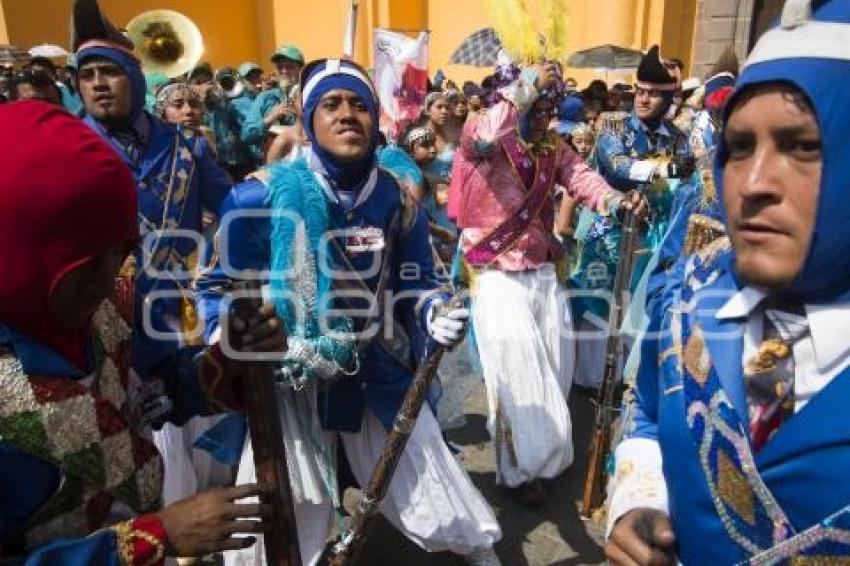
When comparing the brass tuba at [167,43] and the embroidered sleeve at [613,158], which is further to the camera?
the brass tuba at [167,43]

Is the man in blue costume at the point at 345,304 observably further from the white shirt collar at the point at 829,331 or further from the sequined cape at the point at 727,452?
the white shirt collar at the point at 829,331

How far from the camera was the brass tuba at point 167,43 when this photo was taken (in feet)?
19.0

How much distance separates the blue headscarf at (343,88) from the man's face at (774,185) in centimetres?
173

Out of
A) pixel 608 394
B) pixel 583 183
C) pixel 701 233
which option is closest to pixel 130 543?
pixel 701 233

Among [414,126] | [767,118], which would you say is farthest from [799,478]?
[414,126]

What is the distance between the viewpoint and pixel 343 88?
272cm

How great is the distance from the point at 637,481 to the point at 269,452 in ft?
2.90

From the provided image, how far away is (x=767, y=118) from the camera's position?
1188 millimetres

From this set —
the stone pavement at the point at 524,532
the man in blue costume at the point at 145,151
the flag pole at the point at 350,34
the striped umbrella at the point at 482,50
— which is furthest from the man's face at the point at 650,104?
the man in blue costume at the point at 145,151

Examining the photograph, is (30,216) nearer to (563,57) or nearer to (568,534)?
(568,534)

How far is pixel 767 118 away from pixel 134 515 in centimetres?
163

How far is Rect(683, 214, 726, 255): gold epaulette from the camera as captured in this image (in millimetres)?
2027

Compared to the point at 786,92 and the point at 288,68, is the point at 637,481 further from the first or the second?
the point at 288,68

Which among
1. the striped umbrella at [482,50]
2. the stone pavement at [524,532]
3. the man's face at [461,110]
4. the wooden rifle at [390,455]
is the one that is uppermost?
the striped umbrella at [482,50]
